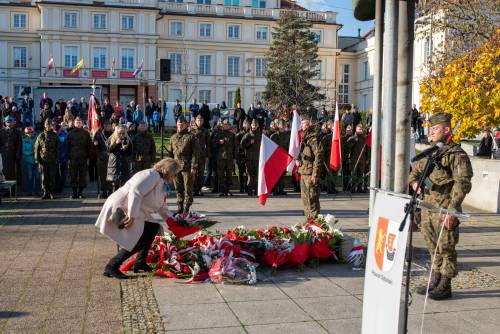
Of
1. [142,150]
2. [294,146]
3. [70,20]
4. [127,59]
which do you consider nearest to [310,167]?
[294,146]

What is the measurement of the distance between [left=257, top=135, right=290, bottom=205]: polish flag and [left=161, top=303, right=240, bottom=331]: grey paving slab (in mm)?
3654

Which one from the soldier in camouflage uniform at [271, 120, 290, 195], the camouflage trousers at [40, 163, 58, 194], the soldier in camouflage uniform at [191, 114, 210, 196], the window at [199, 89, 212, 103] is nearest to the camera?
the soldier in camouflage uniform at [191, 114, 210, 196]

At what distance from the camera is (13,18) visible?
224ft

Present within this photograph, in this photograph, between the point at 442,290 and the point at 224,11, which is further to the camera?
the point at 224,11

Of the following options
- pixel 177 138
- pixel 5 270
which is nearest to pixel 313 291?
pixel 5 270

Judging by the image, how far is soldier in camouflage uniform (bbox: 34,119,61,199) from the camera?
15.4m

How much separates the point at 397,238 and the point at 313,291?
129 inches

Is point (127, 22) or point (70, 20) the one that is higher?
point (127, 22)

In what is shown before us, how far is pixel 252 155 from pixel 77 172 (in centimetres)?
485

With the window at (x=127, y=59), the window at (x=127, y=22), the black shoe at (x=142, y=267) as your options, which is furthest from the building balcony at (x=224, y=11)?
the black shoe at (x=142, y=267)

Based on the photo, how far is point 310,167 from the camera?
34.4 ft

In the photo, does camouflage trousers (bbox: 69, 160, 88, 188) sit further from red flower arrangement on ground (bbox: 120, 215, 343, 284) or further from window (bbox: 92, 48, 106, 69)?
window (bbox: 92, 48, 106, 69)

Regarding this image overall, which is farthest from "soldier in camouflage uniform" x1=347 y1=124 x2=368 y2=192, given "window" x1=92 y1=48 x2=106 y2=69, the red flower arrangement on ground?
"window" x1=92 y1=48 x2=106 y2=69

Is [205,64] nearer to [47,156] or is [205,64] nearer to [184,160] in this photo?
[47,156]
